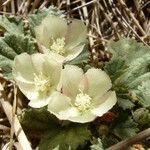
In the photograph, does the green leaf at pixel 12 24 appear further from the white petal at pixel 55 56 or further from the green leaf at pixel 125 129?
the green leaf at pixel 125 129

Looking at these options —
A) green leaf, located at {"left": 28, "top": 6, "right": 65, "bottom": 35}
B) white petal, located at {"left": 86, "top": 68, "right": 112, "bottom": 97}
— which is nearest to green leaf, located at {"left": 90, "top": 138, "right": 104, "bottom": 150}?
white petal, located at {"left": 86, "top": 68, "right": 112, "bottom": 97}

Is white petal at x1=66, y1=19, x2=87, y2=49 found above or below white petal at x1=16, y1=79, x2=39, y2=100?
above

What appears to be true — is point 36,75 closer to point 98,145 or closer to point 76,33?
point 76,33

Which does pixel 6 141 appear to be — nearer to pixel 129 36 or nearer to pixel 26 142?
pixel 26 142

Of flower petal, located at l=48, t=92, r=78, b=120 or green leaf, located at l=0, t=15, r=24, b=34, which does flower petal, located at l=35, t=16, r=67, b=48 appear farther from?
flower petal, located at l=48, t=92, r=78, b=120

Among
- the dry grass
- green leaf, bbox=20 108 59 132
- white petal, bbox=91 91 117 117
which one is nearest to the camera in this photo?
white petal, bbox=91 91 117 117

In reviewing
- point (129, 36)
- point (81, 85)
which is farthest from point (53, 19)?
point (129, 36)
